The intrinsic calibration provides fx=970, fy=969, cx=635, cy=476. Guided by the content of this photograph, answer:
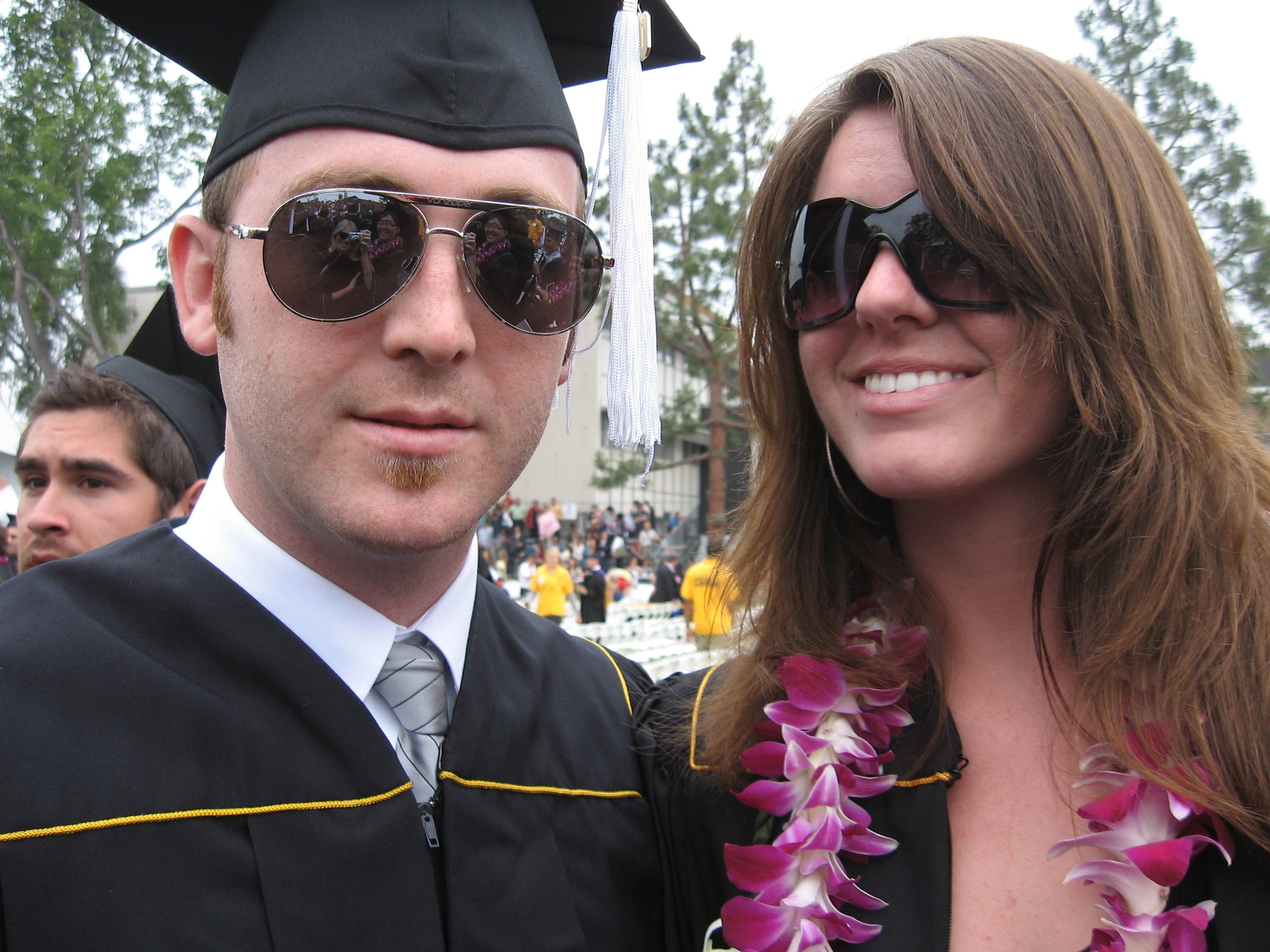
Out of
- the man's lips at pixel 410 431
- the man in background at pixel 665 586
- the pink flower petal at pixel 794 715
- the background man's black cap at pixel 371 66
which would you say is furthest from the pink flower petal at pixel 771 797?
the man in background at pixel 665 586

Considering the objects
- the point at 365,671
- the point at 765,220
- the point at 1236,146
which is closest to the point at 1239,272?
the point at 1236,146

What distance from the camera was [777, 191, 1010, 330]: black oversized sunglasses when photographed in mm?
1457

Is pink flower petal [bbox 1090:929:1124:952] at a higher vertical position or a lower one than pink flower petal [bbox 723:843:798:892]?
lower

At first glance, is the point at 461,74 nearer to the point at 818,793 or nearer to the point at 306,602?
the point at 306,602

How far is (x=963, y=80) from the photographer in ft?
5.01

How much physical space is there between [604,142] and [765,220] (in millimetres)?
359

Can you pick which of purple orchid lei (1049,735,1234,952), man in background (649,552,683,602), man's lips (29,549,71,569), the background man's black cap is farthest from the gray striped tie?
man in background (649,552,683,602)

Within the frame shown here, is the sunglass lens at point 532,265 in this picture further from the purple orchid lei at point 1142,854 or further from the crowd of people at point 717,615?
the purple orchid lei at point 1142,854

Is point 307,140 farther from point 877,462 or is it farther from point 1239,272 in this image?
point 1239,272

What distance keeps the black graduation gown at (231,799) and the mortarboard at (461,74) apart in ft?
2.17

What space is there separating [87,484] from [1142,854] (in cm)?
268

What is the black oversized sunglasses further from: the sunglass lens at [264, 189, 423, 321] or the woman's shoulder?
the woman's shoulder

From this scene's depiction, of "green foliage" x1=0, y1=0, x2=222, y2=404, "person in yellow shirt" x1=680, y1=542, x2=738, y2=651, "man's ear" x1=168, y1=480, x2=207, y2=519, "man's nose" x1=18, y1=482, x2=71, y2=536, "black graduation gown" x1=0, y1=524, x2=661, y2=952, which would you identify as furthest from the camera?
"green foliage" x1=0, y1=0, x2=222, y2=404

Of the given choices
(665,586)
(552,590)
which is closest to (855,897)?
(552,590)
